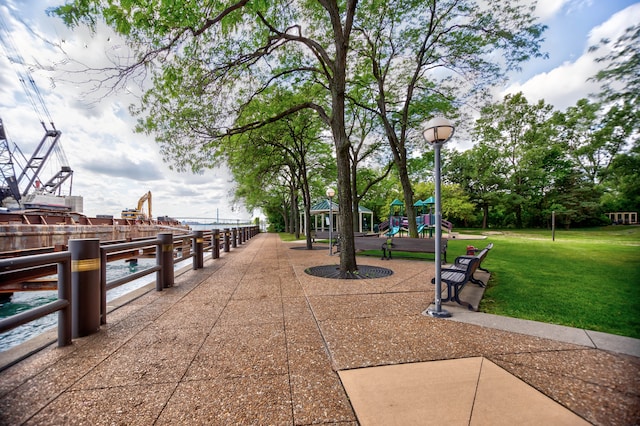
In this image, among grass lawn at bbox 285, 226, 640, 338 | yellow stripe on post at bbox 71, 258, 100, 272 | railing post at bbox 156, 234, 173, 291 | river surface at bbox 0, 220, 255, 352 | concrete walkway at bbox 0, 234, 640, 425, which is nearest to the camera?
concrete walkway at bbox 0, 234, 640, 425

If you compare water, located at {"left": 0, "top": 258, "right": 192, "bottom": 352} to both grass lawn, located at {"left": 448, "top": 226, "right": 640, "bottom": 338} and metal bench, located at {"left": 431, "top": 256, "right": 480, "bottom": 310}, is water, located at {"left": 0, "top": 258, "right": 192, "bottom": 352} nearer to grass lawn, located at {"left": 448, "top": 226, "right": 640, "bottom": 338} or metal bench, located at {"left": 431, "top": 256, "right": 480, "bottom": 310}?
metal bench, located at {"left": 431, "top": 256, "right": 480, "bottom": 310}

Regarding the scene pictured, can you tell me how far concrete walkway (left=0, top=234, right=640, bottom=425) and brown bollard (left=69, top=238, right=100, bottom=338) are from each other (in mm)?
185

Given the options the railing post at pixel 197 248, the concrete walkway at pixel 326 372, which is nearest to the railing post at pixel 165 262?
the concrete walkway at pixel 326 372

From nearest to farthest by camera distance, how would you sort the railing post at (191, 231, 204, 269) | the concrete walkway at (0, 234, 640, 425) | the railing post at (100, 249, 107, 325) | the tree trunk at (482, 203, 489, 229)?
1. the concrete walkway at (0, 234, 640, 425)
2. the railing post at (100, 249, 107, 325)
3. the railing post at (191, 231, 204, 269)
4. the tree trunk at (482, 203, 489, 229)

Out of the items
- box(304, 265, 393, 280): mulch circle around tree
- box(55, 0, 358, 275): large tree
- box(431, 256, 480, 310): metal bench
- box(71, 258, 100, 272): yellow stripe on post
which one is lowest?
box(304, 265, 393, 280): mulch circle around tree

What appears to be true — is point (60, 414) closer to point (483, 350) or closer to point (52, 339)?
point (52, 339)

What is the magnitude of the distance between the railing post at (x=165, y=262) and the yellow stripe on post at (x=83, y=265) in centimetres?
240

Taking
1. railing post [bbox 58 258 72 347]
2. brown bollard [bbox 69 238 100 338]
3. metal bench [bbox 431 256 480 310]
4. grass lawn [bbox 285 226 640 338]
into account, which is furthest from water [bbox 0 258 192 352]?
grass lawn [bbox 285 226 640 338]

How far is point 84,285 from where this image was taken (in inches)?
126

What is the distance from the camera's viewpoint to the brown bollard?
3.17 metres

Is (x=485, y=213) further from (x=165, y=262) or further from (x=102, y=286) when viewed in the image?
(x=102, y=286)

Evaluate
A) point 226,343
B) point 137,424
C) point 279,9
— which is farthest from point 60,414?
point 279,9

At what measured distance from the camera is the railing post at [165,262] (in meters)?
5.62

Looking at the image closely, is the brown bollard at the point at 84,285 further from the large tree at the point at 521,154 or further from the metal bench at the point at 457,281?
the large tree at the point at 521,154
